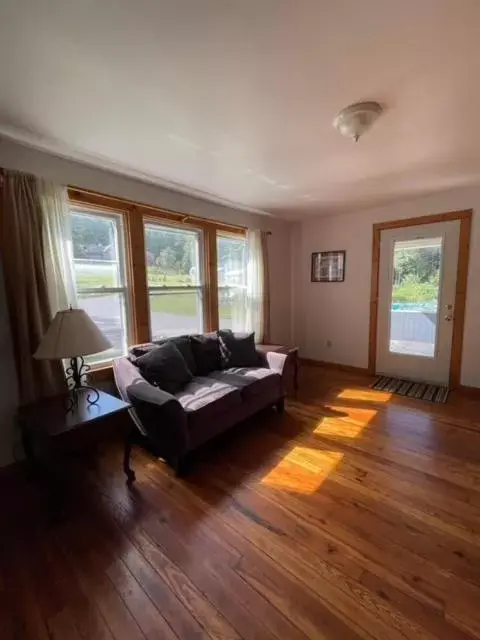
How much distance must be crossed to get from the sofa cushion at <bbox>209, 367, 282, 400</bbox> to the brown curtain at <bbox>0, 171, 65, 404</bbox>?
1446 mm

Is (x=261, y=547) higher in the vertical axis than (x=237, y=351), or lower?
lower

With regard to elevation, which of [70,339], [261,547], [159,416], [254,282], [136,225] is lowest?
[261,547]

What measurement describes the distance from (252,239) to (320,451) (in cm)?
278

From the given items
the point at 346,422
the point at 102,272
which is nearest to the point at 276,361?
the point at 346,422

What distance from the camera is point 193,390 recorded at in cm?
255

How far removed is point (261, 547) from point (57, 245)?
2.41m

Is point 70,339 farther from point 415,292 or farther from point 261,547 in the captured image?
point 415,292

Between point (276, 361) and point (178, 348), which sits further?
point (276, 361)

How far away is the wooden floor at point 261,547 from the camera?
1.23 metres

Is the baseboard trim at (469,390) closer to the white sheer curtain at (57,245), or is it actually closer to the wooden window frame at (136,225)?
the wooden window frame at (136,225)

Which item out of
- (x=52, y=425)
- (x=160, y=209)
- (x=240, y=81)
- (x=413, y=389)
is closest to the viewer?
(x=240, y=81)

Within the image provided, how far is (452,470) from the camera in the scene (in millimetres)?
2168

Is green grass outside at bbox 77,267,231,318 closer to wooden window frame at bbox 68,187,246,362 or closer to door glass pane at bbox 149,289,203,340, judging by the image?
door glass pane at bbox 149,289,203,340

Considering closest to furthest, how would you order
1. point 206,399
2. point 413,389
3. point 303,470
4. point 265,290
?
point 303,470
point 206,399
point 413,389
point 265,290
